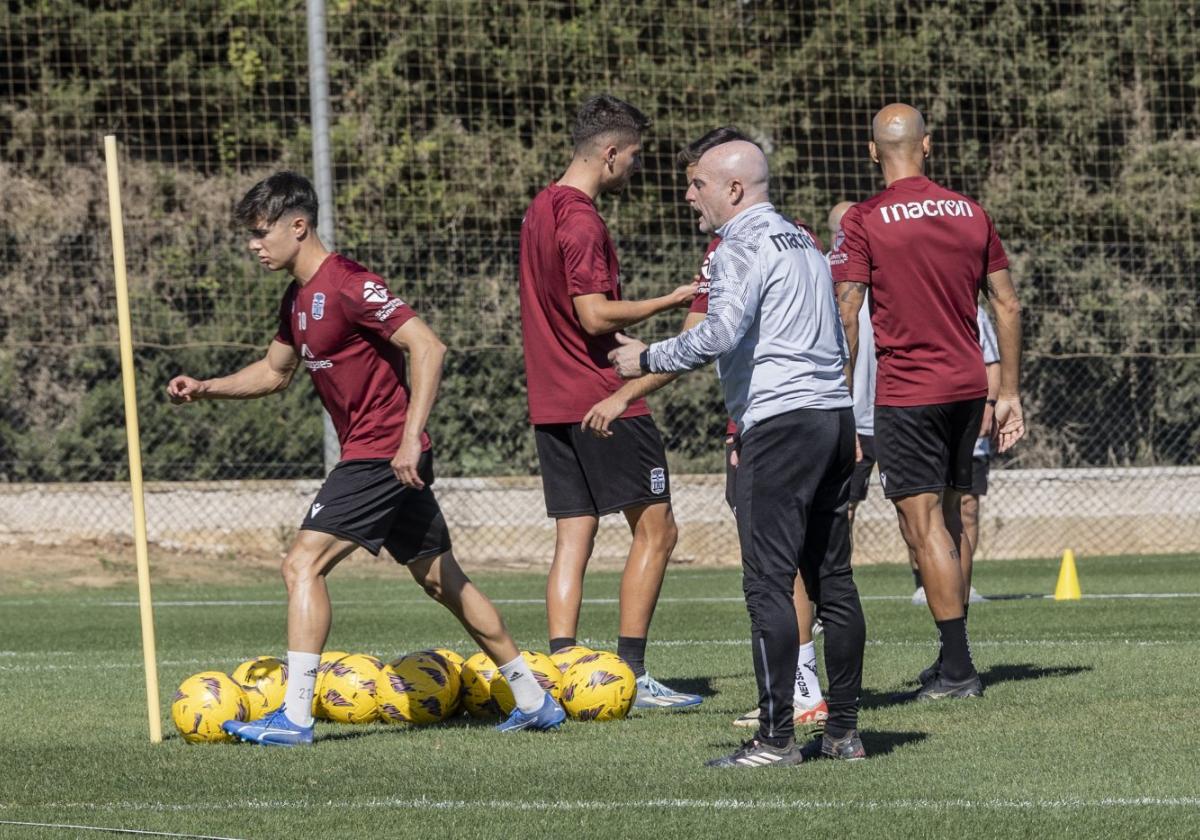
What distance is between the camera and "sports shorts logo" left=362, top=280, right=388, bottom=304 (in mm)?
6336

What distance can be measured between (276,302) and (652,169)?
445cm

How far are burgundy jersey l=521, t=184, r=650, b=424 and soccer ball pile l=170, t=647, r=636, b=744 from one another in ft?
3.52

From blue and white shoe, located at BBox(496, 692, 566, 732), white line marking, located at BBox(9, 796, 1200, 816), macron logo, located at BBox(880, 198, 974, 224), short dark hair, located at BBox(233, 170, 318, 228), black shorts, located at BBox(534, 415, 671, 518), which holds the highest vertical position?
short dark hair, located at BBox(233, 170, 318, 228)

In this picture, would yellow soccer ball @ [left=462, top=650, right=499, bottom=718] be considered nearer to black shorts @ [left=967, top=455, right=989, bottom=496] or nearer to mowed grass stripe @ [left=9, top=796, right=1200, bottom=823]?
mowed grass stripe @ [left=9, top=796, right=1200, bottom=823]

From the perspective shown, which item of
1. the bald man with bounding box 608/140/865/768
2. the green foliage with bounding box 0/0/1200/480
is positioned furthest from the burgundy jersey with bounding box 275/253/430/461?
the green foliage with bounding box 0/0/1200/480

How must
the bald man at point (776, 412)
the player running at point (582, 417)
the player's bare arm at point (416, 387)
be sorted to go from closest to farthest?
the bald man at point (776, 412) < the player's bare arm at point (416, 387) < the player running at point (582, 417)

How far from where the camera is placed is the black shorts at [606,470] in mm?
7328

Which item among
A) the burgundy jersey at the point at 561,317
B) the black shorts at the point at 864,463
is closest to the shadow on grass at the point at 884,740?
the burgundy jersey at the point at 561,317

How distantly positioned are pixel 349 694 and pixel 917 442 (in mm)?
2501

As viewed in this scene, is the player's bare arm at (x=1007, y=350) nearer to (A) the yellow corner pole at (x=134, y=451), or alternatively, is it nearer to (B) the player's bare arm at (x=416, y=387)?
(B) the player's bare arm at (x=416, y=387)

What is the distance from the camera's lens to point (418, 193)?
19.1m

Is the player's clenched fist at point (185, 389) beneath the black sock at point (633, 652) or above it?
above

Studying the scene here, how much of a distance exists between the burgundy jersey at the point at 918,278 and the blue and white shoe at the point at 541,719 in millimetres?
1883

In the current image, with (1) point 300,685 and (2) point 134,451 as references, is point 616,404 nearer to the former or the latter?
(1) point 300,685
